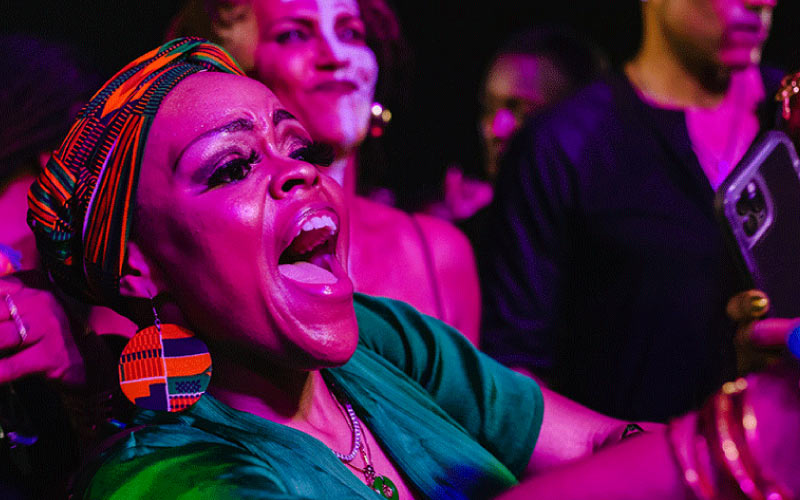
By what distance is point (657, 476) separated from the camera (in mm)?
704

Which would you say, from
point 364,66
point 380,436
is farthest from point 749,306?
point 364,66

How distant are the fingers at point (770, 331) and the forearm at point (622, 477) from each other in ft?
1.22

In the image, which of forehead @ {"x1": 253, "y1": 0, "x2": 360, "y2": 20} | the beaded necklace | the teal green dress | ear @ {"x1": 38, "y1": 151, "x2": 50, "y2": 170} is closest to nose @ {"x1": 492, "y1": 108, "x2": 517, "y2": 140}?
forehead @ {"x1": 253, "y1": 0, "x2": 360, "y2": 20}

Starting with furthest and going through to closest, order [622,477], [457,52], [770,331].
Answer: [457,52]
[770,331]
[622,477]

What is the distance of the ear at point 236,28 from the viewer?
78.7 inches

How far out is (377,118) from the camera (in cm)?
228

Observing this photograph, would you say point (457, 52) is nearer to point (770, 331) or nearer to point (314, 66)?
point (314, 66)

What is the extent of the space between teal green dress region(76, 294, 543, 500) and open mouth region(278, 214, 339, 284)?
0.18m

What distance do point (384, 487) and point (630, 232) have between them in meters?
1.14

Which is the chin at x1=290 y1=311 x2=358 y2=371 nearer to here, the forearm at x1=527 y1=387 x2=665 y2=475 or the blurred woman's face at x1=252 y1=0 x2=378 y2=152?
the forearm at x1=527 y1=387 x2=665 y2=475

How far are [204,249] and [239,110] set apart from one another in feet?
0.69

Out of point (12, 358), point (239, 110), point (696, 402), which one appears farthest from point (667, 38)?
point (12, 358)

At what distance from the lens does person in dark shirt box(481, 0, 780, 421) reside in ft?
6.91

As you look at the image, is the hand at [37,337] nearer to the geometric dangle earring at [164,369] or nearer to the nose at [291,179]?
the geometric dangle earring at [164,369]
